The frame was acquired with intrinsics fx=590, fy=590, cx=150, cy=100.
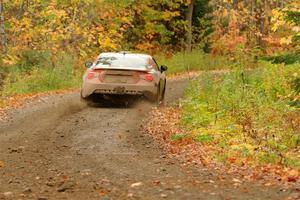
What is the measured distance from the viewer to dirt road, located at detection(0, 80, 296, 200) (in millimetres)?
7555

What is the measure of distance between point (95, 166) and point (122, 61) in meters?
8.34

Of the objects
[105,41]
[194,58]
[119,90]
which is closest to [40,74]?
[105,41]

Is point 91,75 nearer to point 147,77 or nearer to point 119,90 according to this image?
point 119,90

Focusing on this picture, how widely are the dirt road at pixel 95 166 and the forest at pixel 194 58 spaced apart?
1.37m

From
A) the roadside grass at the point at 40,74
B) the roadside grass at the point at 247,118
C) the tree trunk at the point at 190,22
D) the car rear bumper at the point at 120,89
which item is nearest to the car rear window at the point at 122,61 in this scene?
the car rear bumper at the point at 120,89

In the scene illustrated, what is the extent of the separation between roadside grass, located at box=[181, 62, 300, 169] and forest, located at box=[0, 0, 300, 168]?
23 mm

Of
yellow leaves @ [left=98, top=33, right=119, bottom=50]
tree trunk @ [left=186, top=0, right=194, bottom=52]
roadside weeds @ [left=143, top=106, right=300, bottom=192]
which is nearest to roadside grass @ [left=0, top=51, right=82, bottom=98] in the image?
yellow leaves @ [left=98, top=33, right=119, bottom=50]

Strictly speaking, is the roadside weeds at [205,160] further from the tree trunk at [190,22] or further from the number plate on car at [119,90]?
the tree trunk at [190,22]

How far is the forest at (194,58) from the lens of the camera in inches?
434

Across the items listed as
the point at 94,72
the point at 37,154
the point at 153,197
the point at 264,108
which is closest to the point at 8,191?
the point at 153,197

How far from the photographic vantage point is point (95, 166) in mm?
9305

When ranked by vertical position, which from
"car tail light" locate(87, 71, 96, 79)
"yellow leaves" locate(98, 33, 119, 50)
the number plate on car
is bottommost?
the number plate on car

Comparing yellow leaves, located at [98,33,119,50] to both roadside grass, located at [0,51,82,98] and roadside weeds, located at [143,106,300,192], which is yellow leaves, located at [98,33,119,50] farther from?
roadside weeds, located at [143,106,300,192]

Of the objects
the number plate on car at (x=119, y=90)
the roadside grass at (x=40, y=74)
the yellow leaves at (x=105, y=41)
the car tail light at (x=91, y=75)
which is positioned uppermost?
the yellow leaves at (x=105, y=41)
